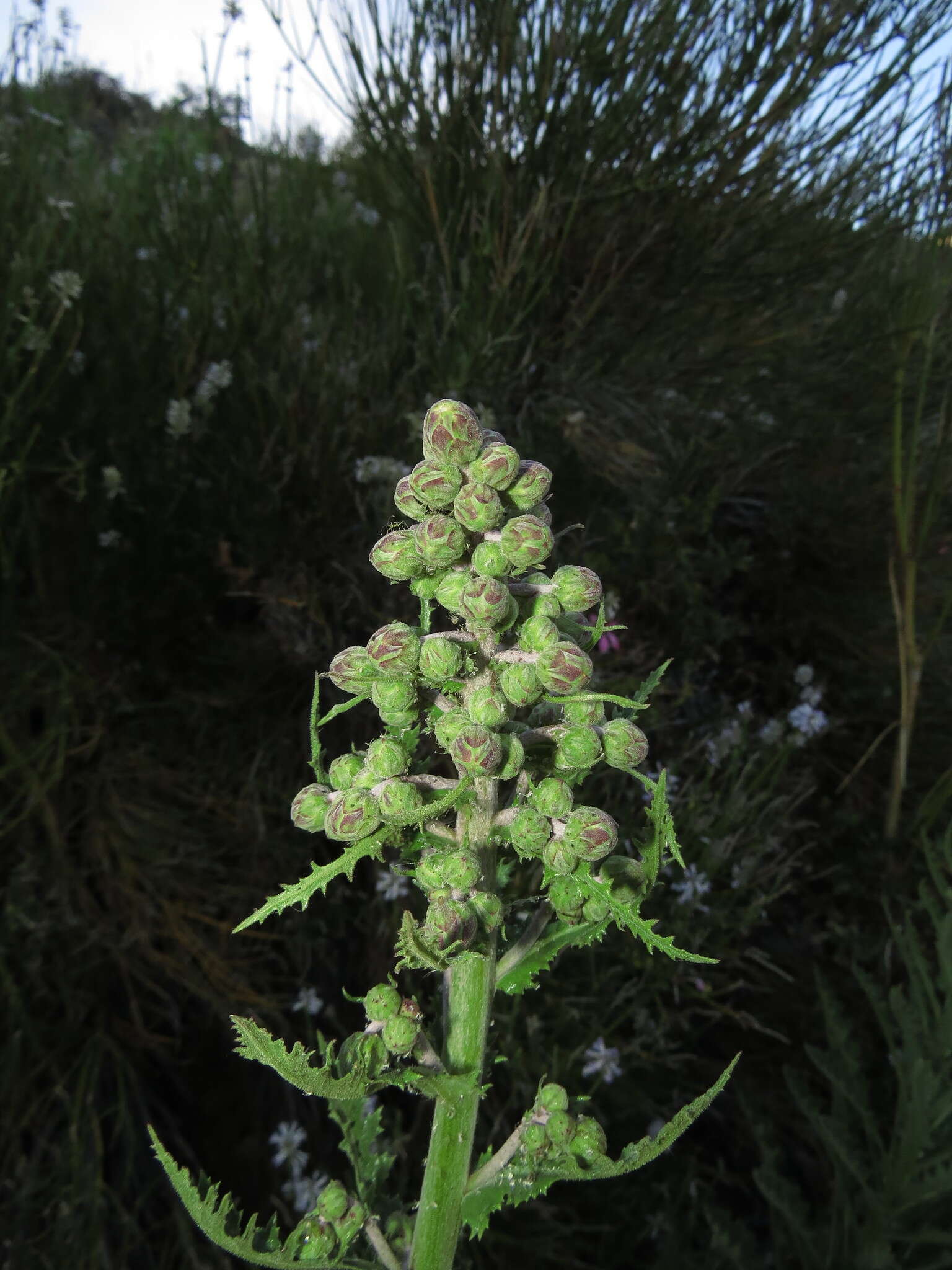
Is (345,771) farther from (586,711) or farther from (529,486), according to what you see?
(529,486)

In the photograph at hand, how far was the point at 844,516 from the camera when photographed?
3.02 metres

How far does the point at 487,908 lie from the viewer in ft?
3.09

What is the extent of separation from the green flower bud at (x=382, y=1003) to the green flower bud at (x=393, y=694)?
314 millimetres

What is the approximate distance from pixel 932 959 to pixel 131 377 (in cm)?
292

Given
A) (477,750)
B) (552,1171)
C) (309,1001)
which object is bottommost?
(309,1001)

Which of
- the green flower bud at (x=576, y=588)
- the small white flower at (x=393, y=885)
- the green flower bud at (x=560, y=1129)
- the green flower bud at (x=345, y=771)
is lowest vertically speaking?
the small white flower at (x=393, y=885)

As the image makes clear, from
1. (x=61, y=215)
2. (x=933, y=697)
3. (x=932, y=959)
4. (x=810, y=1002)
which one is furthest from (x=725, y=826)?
(x=61, y=215)

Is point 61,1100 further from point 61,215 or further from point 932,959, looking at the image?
point 61,215

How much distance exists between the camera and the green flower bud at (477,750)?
0.88m

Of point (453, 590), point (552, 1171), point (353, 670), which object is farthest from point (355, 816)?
point (552, 1171)

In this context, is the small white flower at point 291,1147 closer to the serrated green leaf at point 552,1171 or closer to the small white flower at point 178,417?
the serrated green leaf at point 552,1171

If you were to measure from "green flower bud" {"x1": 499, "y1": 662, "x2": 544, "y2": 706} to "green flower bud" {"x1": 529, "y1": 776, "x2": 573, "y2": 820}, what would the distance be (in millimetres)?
93

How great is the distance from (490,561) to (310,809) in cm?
36

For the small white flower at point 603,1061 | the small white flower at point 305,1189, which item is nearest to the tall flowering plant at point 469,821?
the small white flower at point 603,1061
